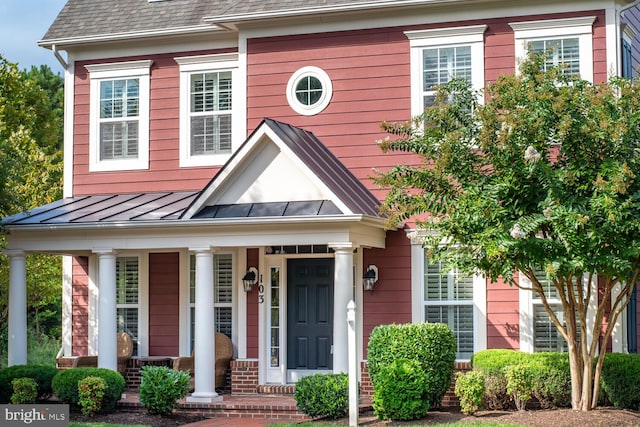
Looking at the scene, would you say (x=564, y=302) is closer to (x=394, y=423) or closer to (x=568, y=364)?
(x=568, y=364)

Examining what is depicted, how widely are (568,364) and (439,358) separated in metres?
1.90

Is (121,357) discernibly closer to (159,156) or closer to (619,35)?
(159,156)

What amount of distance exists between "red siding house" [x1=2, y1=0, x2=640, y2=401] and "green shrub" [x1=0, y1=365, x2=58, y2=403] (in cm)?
80

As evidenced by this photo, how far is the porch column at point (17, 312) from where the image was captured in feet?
54.5

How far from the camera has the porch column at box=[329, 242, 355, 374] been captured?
1488cm

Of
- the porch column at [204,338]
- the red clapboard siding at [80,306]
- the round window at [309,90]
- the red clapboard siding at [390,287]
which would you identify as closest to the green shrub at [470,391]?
the red clapboard siding at [390,287]

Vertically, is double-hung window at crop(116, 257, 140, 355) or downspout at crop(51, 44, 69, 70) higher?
downspout at crop(51, 44, 69, 70)

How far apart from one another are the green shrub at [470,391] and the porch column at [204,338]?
391cm

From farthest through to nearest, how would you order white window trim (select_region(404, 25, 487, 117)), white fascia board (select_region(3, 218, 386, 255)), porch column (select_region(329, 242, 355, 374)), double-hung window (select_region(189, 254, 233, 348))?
1. double-hung window (select_region(189, 254, 233, 348))
2. white window trim (select_region(404, 25, 487, 117))
3. white fascia board (select_region(3, 218, 386, 255))
4. porch column (select_region(329, 242, 355, 374))

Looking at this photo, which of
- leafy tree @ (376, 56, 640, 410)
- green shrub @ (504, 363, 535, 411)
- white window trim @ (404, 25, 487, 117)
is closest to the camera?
leafy tree @ (376, 56, 640, 410)

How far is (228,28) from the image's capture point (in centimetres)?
1775

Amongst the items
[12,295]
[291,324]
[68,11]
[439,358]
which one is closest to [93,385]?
[12,295]

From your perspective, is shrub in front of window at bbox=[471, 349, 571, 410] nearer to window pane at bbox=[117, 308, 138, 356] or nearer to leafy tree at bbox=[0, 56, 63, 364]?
window pane at bbox=[117, 308, 138, 356]

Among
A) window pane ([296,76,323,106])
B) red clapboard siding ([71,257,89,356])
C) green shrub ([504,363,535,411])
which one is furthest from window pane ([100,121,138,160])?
green shrub ([504,363,535,411])
